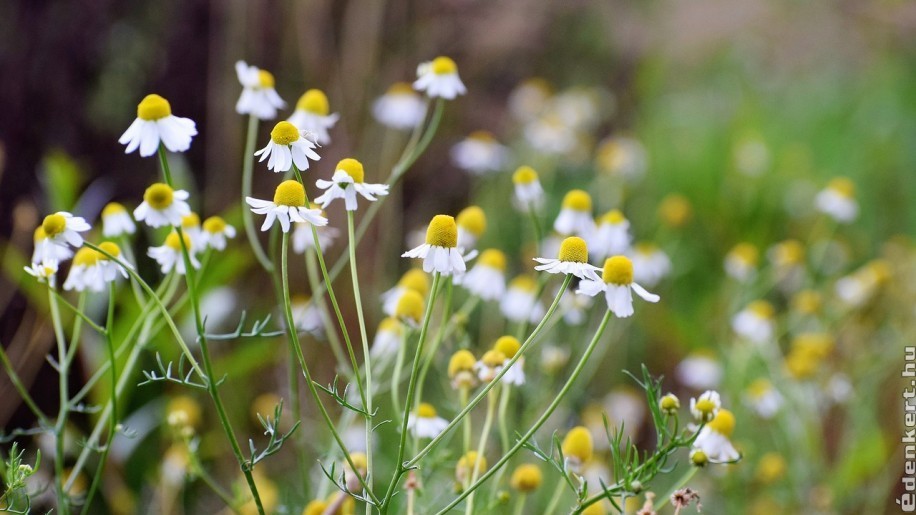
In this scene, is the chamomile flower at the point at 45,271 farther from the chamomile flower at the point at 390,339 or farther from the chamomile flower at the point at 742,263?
the chamomile flower at the point at 742,263

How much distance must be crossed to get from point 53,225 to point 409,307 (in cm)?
31

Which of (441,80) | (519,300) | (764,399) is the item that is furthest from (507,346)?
(764,399)

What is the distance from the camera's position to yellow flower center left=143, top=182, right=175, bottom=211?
62cm

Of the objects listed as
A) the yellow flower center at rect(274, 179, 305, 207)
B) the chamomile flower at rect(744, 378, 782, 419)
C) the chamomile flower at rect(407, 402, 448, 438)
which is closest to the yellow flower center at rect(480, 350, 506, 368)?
the chamomile flower at rect(407, 402, 448, 438)

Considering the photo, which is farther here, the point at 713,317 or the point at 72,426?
the point at 713,317

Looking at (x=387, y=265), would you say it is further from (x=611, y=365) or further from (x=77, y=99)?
(x=77, y=99)

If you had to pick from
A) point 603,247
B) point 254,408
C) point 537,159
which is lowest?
point 254,408

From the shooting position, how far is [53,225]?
645 millimetres

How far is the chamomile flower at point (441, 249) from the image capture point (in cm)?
62

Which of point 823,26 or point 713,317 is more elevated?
point 823,26

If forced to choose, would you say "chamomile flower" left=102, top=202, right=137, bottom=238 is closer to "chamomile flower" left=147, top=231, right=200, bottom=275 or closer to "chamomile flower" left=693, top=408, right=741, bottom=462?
"chamomile flower" left=147, top=231, right=200, bottom=275

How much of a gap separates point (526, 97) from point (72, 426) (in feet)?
4.29

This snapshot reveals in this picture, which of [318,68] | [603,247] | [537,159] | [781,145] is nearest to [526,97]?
[537,159]

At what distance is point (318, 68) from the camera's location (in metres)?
2.10
